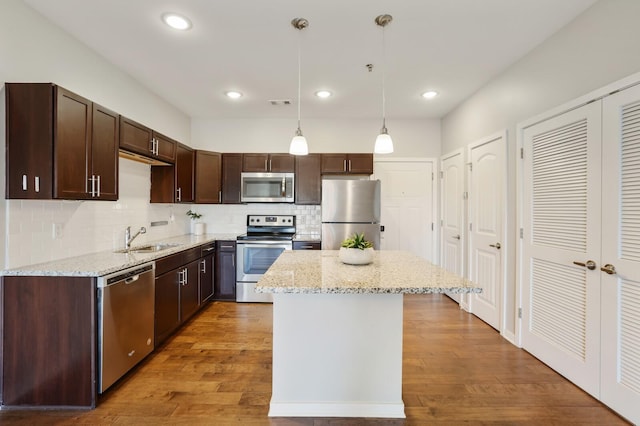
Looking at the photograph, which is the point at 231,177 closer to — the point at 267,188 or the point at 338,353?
the point at 267,188

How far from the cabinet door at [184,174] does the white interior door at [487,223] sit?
3526 mm

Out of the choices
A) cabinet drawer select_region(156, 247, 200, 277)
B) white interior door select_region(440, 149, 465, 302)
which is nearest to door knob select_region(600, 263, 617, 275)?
white interior door select_region(440, 149, 465, 302)

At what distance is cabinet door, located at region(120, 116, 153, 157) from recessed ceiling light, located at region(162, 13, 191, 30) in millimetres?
885

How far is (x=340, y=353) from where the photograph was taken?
1820 millimetres

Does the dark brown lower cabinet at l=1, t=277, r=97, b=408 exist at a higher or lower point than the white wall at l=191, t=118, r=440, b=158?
lower

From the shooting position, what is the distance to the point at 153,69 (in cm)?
298

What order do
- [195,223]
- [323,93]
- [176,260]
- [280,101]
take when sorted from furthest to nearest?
[195,223], [280,101], [323,93], [176,260]

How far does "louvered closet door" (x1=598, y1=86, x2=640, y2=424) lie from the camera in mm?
1758

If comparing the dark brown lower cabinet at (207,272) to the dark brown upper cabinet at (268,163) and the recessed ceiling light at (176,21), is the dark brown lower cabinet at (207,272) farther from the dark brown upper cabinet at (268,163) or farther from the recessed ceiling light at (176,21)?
the recessed ceiling light at (176,21)

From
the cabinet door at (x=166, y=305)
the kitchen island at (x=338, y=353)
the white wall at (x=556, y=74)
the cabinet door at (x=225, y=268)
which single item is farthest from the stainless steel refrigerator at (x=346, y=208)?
the kitchen island at (x=338, y=353)

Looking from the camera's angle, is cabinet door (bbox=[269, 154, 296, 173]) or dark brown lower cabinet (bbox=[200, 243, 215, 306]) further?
cabinet door (bbox=[269, 154, 296, 173])

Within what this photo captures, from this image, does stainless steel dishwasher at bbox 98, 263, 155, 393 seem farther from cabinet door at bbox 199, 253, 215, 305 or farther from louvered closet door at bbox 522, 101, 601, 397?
louvered closet door at bbox 522, 101, 601, 397

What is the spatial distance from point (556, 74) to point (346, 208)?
2.46m

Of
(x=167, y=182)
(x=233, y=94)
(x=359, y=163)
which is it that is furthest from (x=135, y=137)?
(x=359, y=163)
